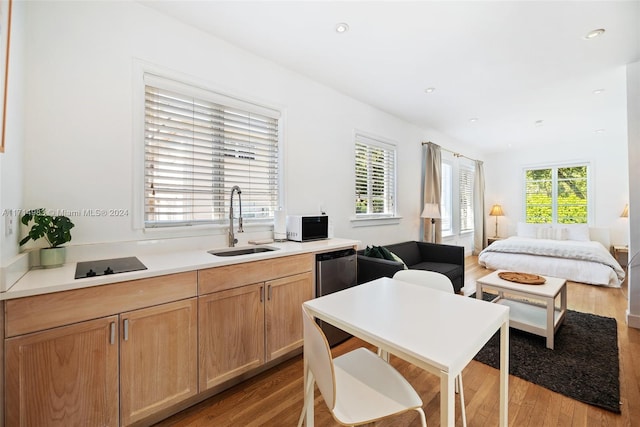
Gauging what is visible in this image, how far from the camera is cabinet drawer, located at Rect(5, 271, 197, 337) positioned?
3.82 ft

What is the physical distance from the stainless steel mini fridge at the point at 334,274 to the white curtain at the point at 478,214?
17.4 ft

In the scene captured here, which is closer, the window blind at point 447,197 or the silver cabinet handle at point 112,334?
→ the silver cabinet handle at point 112,334

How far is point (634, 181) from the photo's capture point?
110 inches

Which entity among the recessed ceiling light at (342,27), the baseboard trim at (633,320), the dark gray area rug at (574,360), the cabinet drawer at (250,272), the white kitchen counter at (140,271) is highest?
the recessed ceiling light at (342,27)

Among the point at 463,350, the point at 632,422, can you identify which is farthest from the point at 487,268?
the point at 463,350

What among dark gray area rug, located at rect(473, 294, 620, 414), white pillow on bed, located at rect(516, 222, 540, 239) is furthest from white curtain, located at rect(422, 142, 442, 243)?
white pillow on bed, located at rect(516, 222, 540, 239)

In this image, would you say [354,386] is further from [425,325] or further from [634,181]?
[634,181]

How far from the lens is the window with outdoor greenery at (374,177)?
377 centimetres

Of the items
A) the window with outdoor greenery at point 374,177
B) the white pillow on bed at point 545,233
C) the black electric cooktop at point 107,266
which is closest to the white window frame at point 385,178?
the window with outdoor greenery at point 374,177

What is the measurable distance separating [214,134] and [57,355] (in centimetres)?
178

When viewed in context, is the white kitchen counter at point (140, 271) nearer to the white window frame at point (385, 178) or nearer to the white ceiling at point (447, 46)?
the white window frame at point (385, 178)

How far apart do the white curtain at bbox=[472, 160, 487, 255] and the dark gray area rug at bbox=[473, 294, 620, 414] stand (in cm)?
377

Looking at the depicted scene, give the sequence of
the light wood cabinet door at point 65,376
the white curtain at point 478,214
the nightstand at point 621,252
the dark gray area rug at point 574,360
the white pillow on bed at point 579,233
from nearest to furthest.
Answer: the light wood cabinet door at point 65,376
the dark gray area rug at point 574,360
the nightstand at point 621,252
the white pillow on bed at point 579,233
the white curtain at point 478,214

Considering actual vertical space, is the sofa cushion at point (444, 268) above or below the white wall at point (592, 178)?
below
